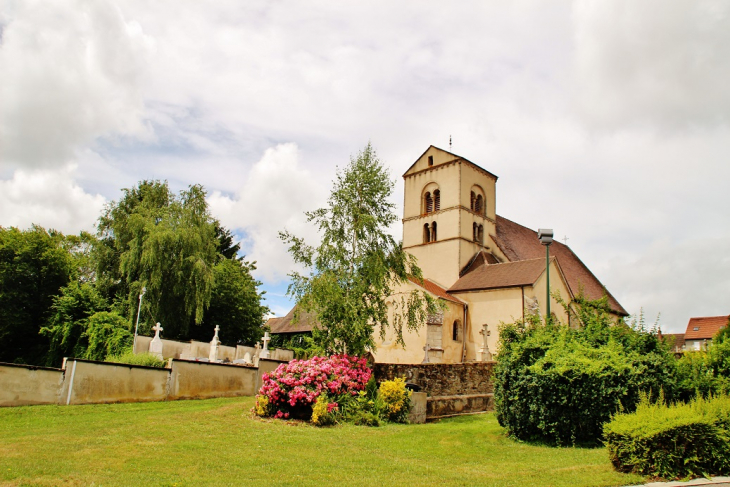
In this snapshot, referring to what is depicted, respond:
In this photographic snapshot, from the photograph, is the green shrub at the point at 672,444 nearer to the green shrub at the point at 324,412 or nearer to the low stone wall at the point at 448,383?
the green shrub at the point at 324,412

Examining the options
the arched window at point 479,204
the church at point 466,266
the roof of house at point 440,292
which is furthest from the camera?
the arched window at point 479,204

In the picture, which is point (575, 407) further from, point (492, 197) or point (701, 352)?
point (492, 197)

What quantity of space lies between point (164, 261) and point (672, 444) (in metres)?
28.8

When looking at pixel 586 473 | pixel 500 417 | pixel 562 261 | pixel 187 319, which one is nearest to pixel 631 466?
pixel 586 473

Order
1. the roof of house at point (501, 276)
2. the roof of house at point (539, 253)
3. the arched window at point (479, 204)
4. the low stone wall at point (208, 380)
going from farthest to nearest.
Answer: the roof of house at point (539, 253) → the arched window at point (479, 204) → the roof of house at point (501, 276) → the low stone wall at point (208, 380)

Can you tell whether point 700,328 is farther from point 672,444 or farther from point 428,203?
point 672,444

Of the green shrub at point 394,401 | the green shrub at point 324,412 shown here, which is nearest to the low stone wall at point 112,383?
the green shrub at point 324,412

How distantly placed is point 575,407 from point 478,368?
708 centimetres

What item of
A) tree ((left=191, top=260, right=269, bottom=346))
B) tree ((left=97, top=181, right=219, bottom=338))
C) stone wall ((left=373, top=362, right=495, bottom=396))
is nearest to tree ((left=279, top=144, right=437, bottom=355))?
stone wall ((left=373, top=362, right=495, bottom=396))

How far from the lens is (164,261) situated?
1205 inches

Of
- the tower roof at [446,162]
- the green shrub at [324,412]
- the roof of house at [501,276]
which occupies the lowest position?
the green shrub at [324,412]

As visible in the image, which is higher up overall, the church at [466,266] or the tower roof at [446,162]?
the tower roof at [446,162]

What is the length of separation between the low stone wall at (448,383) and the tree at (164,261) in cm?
1932

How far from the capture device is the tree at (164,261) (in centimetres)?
3055
